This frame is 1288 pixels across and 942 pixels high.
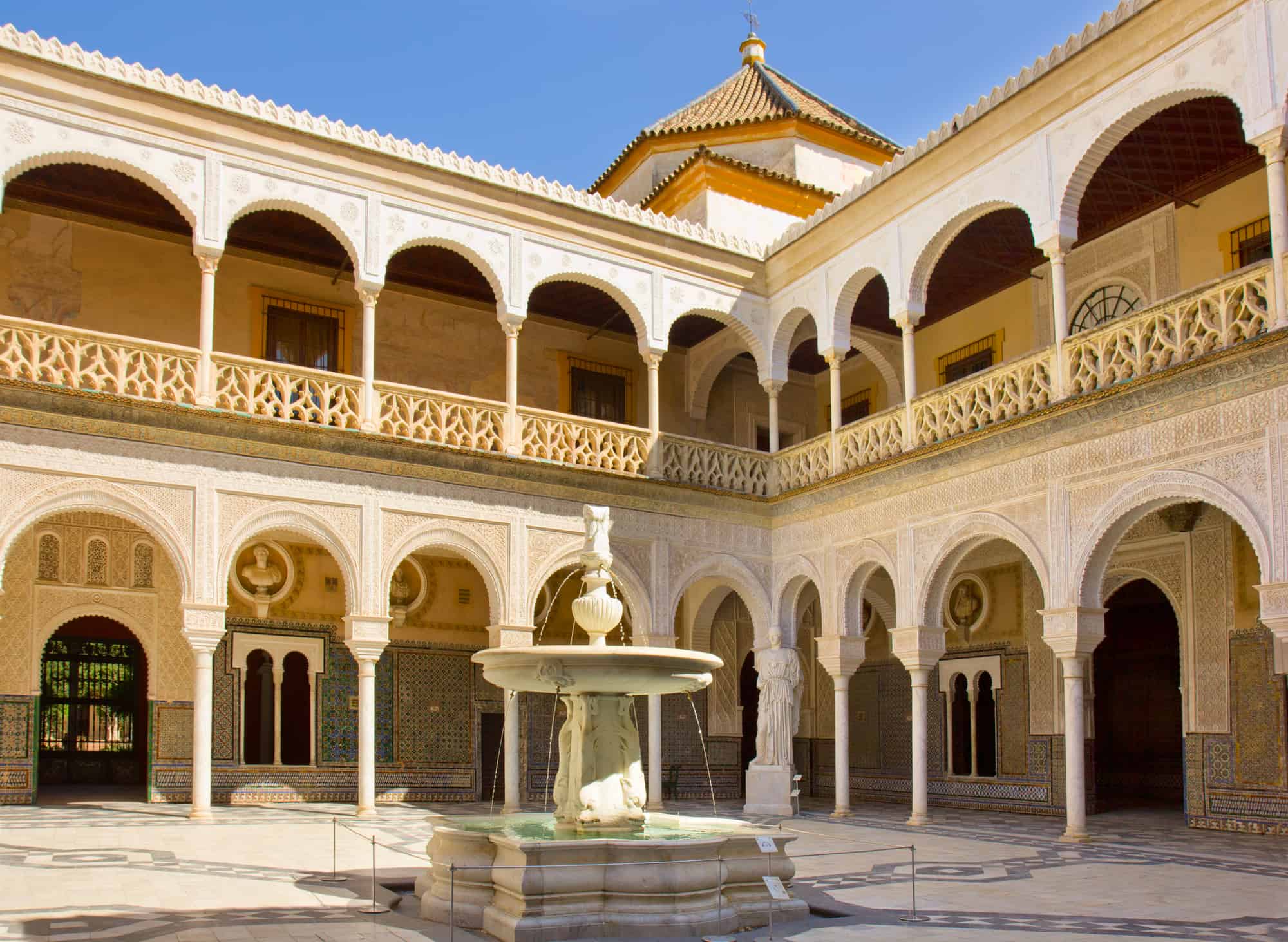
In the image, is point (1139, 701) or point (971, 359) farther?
point (1139, 701)

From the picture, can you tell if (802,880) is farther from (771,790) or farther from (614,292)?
(614,292)

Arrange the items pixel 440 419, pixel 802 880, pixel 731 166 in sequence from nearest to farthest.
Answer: pixel 802 880 → pixel 440 419 → pixel 731 166

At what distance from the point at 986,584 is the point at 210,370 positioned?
8089 millimetres

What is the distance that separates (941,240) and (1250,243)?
2595 mm

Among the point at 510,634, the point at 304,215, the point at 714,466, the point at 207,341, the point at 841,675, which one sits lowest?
the point at 841,675

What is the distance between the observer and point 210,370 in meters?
10.8

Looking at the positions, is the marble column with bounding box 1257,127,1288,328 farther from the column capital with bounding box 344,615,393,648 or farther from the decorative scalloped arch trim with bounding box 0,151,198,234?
the decorative scalloped arch trim with bounding box 0,151,198,234

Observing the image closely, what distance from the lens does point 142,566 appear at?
12.7m

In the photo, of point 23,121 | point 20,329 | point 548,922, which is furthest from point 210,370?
point 548,922

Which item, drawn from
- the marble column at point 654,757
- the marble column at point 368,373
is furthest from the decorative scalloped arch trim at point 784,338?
the marble column at point 368,373

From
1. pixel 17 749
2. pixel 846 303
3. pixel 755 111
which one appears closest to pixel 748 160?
pixel 755 111

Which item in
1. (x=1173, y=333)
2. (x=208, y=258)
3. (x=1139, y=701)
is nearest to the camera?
(x=1173, y=333)

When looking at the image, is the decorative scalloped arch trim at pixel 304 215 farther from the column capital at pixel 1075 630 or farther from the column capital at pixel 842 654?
the column capital at pixel 1075 630

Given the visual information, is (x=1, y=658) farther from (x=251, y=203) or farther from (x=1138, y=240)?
(x=1138, y=240)
